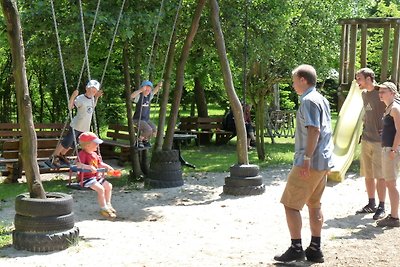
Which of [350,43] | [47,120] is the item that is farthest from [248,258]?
[47,120]

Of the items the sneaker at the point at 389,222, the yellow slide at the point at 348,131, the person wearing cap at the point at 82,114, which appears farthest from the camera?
the yellow slide at the point at 348,131

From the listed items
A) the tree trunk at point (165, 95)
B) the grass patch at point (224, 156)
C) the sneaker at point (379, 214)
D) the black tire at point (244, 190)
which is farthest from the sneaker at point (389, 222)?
the grass patch at point (224, 156)

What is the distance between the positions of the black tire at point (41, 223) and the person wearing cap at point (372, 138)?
153 inches

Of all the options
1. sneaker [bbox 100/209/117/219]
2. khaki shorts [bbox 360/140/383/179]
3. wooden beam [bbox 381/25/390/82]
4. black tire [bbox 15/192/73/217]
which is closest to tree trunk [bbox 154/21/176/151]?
sneaker [bbox 100/209/117/219]

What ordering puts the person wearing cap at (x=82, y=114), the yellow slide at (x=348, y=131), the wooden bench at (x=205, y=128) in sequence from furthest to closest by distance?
1. the wooden bench at (x=205, y=128)
2. the yellow slide at (x=348, y=131)
3. the person wearing cap at (x=82, y=114)

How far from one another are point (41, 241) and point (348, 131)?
26.7 ft

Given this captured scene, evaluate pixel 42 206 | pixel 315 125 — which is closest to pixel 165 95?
pixel 42 206

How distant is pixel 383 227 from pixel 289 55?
8766mm

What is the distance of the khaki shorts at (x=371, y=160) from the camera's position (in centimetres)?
794

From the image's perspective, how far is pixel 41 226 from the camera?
20.5 ft

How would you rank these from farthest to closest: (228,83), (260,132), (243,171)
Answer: (260,132), (228,83), (243,171)

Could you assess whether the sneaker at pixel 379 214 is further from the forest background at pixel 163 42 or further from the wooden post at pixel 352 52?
the wooden post at pixel 352 52

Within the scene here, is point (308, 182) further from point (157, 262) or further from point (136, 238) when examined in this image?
point (136, 238)

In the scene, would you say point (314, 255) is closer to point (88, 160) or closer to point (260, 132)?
point (88, 160)
